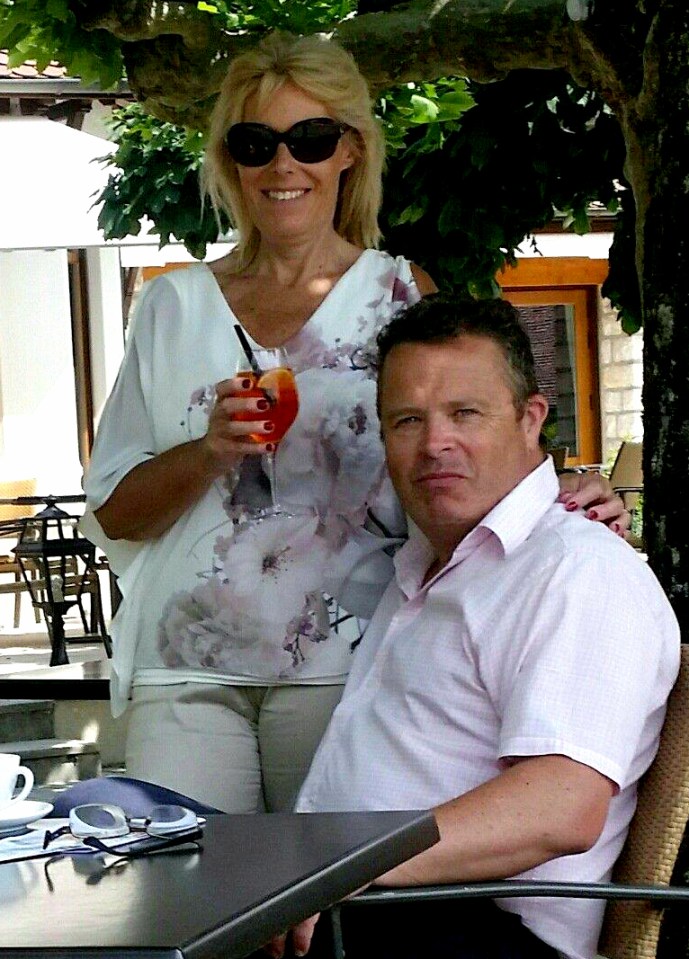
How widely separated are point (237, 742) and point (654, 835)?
2.45 ft

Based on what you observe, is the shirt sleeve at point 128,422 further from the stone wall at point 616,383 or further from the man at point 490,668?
the stone wall at point 616,383

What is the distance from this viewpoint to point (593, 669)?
226 cm

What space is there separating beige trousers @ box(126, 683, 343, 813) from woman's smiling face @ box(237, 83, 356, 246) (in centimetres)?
75

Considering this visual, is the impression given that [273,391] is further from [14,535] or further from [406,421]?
[14,535]

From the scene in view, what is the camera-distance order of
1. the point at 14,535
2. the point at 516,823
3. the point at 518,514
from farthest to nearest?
the point at 14,535
the point at 518,514
the point at 516,823

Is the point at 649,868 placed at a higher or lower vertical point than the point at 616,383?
lower

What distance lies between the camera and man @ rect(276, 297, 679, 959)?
221 centimetres

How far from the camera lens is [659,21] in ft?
10.3

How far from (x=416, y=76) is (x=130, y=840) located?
331cm

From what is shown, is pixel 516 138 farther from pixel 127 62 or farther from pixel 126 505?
pixel 126 505

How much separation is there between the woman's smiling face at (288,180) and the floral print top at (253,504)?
0.40ft

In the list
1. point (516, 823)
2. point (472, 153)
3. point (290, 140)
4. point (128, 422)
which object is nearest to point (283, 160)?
point (290, 140)

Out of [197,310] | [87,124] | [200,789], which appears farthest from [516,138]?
[87,124]

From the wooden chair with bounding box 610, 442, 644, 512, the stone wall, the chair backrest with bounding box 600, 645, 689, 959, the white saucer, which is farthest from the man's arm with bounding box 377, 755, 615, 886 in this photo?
the stone wall
